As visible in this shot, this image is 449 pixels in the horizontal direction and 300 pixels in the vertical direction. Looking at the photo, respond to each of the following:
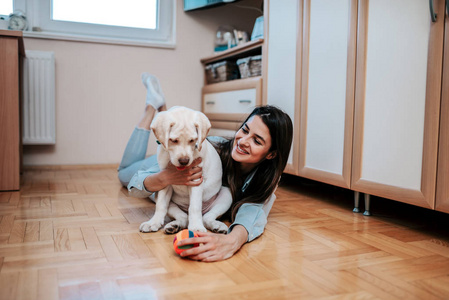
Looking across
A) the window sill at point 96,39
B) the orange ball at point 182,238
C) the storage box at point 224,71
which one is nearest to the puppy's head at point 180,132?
Result: the orange ball at point 182,238

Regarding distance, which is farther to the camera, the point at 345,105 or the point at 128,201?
the point at 128,201

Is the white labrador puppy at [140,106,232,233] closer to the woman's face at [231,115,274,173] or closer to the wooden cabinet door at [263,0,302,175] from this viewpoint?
the woman's face at [231,115,274,173]

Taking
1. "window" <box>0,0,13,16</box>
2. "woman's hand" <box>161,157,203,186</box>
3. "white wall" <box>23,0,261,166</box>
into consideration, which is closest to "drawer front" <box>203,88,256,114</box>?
"white wall" <box>23,0,261,166</box>

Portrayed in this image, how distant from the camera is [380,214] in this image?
5.91 feet

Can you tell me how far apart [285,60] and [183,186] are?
3.79 feet

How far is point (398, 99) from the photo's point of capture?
152 centimetres

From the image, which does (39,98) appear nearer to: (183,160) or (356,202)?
(183,160)

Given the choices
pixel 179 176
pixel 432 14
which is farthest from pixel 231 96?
pixel 432 14

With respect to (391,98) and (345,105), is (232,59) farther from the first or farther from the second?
(391,98)

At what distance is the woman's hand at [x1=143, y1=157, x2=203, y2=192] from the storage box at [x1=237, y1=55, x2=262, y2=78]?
135cm

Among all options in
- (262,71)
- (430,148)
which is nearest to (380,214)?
(430,148)

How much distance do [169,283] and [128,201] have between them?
1.03 meters

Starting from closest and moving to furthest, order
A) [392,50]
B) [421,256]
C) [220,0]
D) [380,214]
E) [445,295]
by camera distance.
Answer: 1. [445,295]
2. [421,256]
3. [392,50]
4. [380,214]
5. [220,0]

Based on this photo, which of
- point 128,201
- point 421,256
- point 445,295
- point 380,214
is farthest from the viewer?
point 128,201
